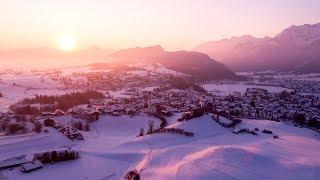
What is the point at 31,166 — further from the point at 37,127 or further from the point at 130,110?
the point at 130,110

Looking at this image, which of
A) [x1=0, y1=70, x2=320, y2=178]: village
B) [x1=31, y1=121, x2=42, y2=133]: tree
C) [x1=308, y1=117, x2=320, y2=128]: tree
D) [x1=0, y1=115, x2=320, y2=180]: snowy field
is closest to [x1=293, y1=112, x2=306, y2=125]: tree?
[x1=0, y1=70, x2=320, y2=178]: village

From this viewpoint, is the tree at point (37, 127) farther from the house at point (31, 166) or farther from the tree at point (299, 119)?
the tree at point (299, 119)

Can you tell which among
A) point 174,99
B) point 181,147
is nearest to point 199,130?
Result: point 181,147

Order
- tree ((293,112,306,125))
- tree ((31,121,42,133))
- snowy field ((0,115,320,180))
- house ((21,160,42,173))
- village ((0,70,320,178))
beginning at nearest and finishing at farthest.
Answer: snowy field ((0,115,320,180))
house ((21,160,42,173))
tree ((31,121,42,133))
village ((0,70,320,178))
tree ((293,112,306,125))

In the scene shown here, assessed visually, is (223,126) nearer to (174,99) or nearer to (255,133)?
(255,133)

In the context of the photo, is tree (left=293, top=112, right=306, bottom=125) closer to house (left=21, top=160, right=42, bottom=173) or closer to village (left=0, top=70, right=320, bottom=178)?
village (left=0, top=70, right=320, bottom=178)

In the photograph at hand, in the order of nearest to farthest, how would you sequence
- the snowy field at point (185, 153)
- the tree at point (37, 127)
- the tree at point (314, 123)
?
the snowy field at point (185, 153), the tree at point (37, 127), the tree at point (314, 123)

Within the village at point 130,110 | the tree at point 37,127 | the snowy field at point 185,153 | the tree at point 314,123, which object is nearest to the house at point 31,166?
the village at point 130,110

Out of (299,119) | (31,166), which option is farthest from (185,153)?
(299,119)
